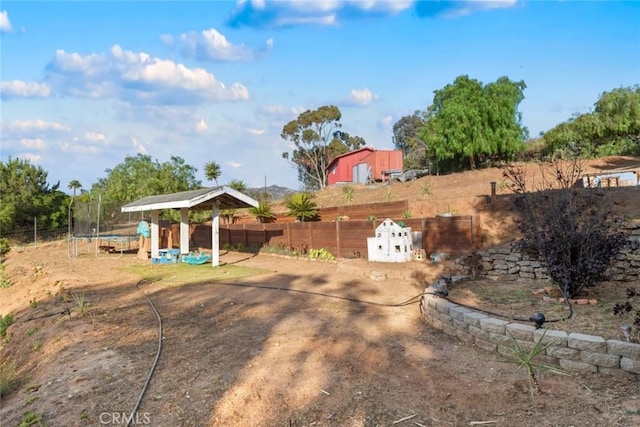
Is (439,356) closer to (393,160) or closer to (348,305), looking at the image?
(348,305)

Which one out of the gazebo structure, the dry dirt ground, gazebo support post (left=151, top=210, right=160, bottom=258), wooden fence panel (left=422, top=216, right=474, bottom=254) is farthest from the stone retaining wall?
gazebo support post (left=151, top=210, right=160, bottom=258)

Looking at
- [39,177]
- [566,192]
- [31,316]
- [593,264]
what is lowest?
[31,316]

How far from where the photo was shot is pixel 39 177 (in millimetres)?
24781

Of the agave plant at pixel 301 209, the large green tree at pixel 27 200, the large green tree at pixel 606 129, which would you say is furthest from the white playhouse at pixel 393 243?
the large green tree at pixel 27 200

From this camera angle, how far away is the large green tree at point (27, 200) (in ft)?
72.3

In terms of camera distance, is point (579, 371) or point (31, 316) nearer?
point (579, 371)

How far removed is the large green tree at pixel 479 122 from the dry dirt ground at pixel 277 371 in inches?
767

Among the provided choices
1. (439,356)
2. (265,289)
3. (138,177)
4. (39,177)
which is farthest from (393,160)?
(439,356)

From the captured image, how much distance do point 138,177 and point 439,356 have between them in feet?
90.8

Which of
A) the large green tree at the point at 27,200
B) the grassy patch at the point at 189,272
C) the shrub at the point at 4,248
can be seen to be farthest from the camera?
the large green tree at the point at 27,200

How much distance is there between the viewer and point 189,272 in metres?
10.9

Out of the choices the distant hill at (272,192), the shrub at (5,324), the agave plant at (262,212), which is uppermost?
the distant hill at (272,192)

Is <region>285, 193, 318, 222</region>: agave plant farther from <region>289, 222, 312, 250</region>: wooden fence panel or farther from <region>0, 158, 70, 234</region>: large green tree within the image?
<region>0, 158, 70, 234</region>: large green tree

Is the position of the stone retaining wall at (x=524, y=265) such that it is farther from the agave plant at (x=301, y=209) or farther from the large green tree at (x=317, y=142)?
the large green tree at (x=317, y=142)
